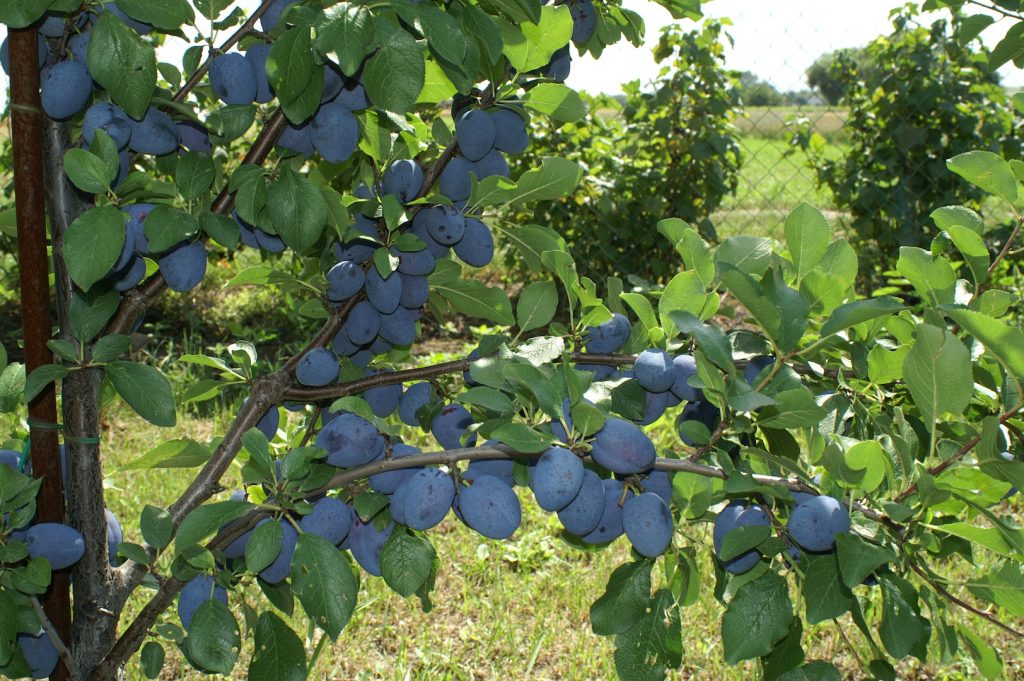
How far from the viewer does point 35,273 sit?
0.90 meters

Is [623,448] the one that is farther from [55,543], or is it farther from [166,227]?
[55,543]

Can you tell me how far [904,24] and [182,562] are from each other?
182 inches

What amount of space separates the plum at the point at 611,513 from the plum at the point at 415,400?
29 centimetres

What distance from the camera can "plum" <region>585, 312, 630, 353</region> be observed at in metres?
0.97

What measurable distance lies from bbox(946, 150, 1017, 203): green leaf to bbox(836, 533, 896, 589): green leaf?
1.18 ft

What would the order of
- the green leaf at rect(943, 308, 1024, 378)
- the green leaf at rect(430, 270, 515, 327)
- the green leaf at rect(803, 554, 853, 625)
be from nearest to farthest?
the green leaf at rect(943, 308, 1024, 378), the green leaf at rect(803, 554, 853, 625), the green leaf at rect(430, 270, 515, 327)

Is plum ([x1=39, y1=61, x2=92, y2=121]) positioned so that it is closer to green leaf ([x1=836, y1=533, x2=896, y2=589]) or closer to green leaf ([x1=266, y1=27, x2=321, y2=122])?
A: green leaf ([x1=266, y1=27, x2=321, y2=122])

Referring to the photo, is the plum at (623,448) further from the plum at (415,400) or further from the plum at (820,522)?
the plum at (415,400)

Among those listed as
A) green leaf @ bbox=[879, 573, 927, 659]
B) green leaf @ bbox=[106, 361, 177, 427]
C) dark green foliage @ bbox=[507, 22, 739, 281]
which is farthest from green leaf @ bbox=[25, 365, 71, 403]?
dark green foliage @ bbox=[507, 22, 739, 281]

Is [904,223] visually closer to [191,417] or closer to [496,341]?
[191,417]

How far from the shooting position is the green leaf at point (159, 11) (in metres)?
0.77

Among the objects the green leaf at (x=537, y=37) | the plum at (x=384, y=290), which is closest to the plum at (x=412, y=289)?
the plum at (x=384, y=290)

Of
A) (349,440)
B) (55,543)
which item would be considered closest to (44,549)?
(55,543)

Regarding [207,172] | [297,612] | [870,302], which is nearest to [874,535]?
[870,302]
